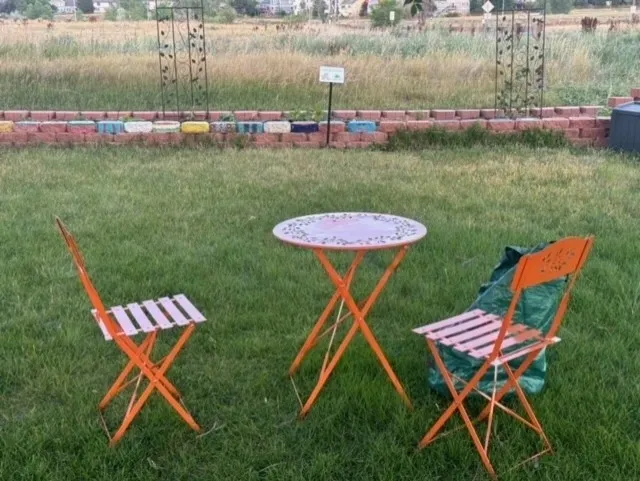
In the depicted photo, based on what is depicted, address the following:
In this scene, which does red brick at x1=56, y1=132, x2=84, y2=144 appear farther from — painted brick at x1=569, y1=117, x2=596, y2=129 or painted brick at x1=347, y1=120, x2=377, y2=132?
painted brick at x1=569, y1=117, x2=596, y2=129

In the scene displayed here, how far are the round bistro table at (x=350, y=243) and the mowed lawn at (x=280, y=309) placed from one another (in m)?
0.13

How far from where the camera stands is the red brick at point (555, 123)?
28.6ft

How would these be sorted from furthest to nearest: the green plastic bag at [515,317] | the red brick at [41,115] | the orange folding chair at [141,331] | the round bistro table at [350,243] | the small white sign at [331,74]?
the red brick at [41,115] < the small white sign at [331,74] < the green plastic bag at [515,317] < the round bistro table at [350,243] < the orange folding chair at [141,331]

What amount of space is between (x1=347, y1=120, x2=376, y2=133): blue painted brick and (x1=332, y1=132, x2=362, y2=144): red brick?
0.16 ft

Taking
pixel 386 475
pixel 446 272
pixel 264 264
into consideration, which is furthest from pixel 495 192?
pixel 386 475

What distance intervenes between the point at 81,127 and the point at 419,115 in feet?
13.3

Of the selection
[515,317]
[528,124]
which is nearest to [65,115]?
[528,124]

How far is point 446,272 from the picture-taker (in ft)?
15.0

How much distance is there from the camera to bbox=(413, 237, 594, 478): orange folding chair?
2.47m

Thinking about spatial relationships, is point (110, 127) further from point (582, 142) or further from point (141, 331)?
point (141, 331)

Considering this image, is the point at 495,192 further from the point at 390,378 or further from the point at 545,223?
the point at 390,378

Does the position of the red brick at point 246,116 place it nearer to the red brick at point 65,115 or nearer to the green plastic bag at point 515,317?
the red brick at point 65,115

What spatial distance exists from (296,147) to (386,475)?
630 cm

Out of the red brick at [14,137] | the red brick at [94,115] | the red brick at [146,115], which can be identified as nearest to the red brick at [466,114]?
the red brick at [146,115]
